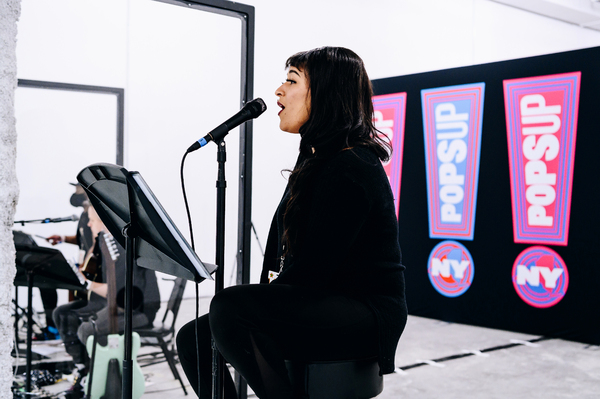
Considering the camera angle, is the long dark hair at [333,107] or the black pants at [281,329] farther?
the long dark hair at [333,107]

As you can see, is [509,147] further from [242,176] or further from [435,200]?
[242,176]

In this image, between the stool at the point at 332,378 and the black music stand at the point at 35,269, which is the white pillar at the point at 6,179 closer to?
the stool at the point at 332,378

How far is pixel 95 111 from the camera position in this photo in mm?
2230

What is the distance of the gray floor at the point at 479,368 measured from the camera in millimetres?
2758

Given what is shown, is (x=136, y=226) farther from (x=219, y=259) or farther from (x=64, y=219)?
(x=64, y=219)

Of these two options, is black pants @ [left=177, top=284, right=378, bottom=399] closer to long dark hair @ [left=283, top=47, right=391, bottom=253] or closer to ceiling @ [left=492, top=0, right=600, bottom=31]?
long dark hair @ [left=283, top=47, right=391, bottom=253]

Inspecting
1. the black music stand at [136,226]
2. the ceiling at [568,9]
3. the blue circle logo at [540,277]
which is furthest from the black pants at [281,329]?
the ceiling at [568,9]

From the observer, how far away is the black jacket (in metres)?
1.23

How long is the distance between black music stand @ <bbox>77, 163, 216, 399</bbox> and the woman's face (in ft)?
1.45

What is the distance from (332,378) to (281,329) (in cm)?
14

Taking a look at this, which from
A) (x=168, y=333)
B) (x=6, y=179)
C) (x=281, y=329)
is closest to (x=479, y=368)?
(x=168, y=333)

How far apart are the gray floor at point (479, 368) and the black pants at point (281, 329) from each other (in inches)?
43.7

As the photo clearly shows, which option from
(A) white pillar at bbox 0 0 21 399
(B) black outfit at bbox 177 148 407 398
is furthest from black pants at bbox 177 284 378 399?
(A) white pillar at bbox 0 0 21 399

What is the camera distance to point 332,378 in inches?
45.8
